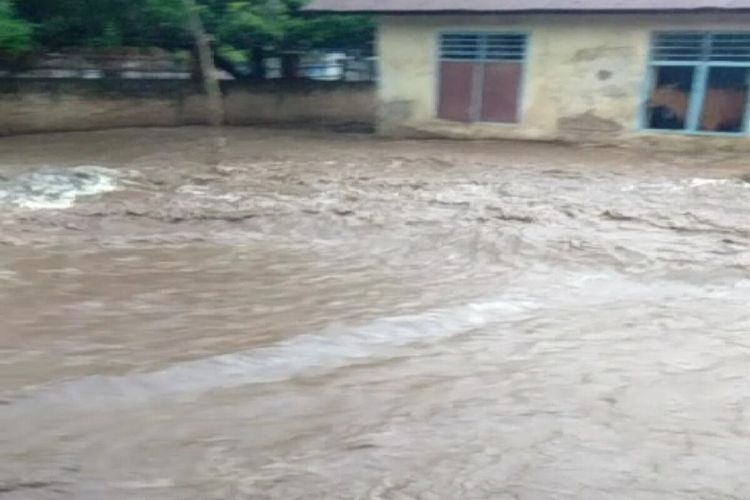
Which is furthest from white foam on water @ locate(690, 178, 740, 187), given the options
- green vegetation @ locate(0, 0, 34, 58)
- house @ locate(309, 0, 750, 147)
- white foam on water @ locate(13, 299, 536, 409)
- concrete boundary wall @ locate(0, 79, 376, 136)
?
green vegetation @ locate(0, 0, 34, 58)

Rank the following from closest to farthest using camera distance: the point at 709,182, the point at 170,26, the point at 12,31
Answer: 1. the point at 709,182
2. the point at 12,31
3. the point at 170,26

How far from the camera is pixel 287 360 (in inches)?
217

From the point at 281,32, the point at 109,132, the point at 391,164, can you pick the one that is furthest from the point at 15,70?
the point at 391,164

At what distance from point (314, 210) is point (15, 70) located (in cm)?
880

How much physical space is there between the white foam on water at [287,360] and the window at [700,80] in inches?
334

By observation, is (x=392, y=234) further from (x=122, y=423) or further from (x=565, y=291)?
(x=122, y=423)

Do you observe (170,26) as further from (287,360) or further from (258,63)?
(287,360)

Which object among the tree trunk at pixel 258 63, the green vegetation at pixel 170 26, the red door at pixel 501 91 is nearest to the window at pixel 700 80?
the red door at pixel 501 91

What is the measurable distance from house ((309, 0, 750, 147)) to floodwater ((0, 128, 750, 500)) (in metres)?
2.90

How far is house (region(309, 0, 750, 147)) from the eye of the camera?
1362 centimetres

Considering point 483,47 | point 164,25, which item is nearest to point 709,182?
point 483,47

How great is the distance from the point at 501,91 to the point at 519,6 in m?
1.50

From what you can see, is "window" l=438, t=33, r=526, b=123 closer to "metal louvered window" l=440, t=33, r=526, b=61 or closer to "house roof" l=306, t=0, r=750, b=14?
"metal louvered window" l=440, t=33, r=526, b=61

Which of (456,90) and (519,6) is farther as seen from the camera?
(456,90)
